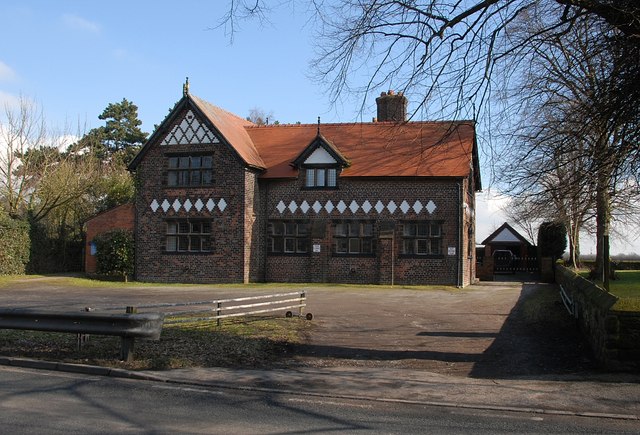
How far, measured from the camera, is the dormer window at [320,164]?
30.5 m

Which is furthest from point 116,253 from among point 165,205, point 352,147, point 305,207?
point 352,147

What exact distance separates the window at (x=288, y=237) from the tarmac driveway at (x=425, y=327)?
16.7 ft

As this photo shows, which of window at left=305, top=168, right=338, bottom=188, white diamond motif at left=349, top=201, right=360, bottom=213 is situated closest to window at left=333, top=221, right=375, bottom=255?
white diamond motif at left=349, top=201, right=360, bottom=213

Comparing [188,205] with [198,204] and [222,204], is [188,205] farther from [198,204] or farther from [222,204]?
[222,204]

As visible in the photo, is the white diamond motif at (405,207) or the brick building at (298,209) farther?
the white diamond motif at (405,207)

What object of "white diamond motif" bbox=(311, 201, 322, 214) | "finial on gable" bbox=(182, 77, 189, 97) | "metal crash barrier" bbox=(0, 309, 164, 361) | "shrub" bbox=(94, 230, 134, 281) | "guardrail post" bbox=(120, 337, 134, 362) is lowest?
"guardrail post" bbox=(120, 337, 134, 362)

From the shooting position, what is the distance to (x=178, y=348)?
11328mm

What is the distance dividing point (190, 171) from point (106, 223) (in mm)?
7137

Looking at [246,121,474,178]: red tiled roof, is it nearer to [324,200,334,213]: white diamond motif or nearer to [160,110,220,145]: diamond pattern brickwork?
[324,200,334,213]: white diamond motif

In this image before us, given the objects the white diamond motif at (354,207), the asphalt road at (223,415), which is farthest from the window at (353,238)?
the asphalt road at (223,415)

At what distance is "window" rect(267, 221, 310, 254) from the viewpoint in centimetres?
3092

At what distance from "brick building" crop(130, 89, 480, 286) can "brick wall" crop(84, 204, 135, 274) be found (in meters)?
2.61

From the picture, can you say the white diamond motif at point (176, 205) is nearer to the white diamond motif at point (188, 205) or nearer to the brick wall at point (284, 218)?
the brick wall at point (284, 218)

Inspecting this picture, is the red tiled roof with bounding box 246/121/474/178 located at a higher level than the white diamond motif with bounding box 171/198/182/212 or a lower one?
higher
